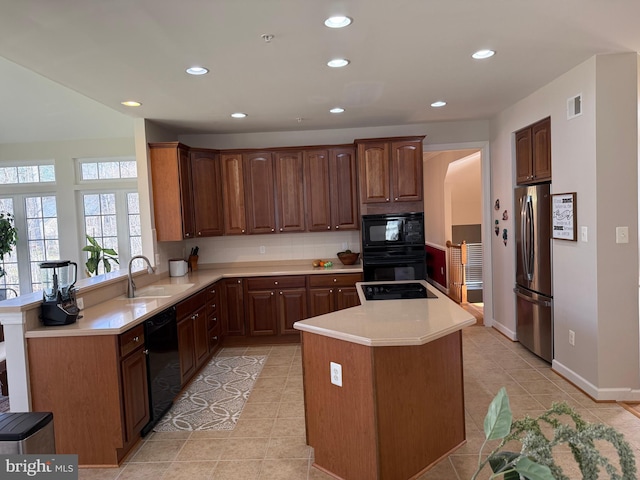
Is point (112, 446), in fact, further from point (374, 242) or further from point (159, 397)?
point (374, 242)

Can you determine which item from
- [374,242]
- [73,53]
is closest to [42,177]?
[73,53]

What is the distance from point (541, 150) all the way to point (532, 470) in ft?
12.8

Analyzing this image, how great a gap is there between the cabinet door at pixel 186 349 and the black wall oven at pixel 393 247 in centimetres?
206

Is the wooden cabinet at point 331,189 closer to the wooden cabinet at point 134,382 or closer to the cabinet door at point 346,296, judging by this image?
the cabinet door at point 346,296

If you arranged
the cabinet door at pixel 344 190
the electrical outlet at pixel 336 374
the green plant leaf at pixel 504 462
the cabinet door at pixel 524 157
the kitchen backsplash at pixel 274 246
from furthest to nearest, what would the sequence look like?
1. the kitchen backsplash at pixel 274 246
2. the cabinet door at pixel 344 190
3. the cabinet door at pixel 524 157
4. the electrical outlet at pixel 336 374
5. the green plant leaf at pixel 504 462

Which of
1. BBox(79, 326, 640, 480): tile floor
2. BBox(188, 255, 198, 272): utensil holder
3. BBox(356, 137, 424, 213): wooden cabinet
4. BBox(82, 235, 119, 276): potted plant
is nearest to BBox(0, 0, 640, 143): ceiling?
BBox(356, 137, 424, 213): wooden cabinet

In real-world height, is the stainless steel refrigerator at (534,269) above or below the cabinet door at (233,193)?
below

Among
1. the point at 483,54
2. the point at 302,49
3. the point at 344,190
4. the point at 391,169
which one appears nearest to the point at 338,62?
the point at 302,49

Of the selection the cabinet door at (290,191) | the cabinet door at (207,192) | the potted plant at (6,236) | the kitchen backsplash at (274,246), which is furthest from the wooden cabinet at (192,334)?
the potted plant at (6,236)

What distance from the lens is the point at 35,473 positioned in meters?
1.62

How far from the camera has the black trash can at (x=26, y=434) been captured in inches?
69.1

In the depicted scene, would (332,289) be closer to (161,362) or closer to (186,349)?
(186,349)

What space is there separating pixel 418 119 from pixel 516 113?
1083mm

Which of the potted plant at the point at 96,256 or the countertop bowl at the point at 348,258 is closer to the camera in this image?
the countertop bowl at the point at 348,258
